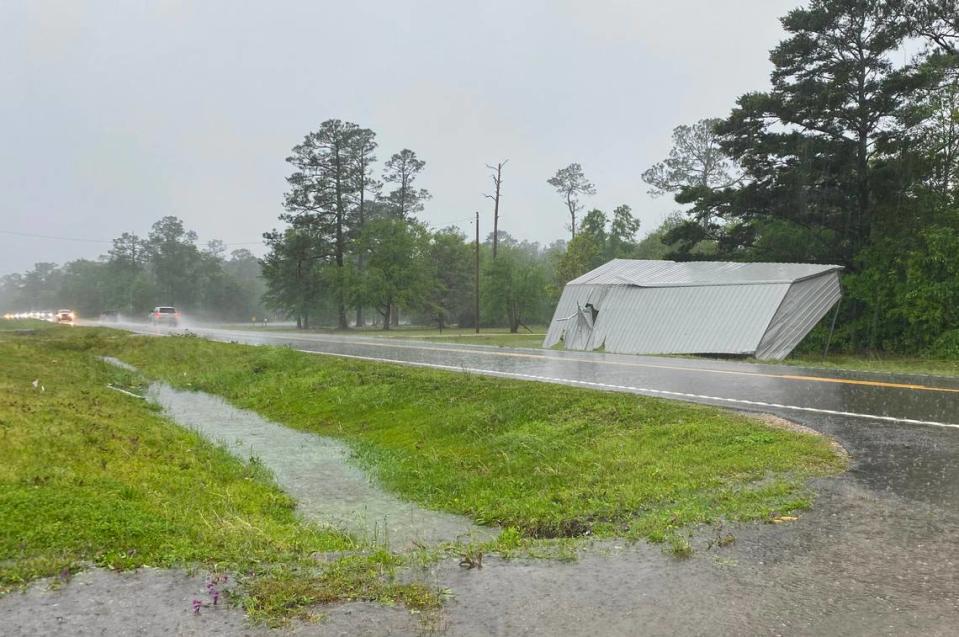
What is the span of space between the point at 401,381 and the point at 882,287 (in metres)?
17.8

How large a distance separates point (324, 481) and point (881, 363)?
17.2m

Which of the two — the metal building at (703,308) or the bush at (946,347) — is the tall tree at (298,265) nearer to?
the metal building at (703,308)

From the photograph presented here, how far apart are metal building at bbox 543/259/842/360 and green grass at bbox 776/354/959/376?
133cm

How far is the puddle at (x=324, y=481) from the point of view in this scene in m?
6.77

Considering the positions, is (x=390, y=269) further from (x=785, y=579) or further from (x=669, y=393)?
(x=785, y=579)

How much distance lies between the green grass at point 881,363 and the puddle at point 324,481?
1302cm

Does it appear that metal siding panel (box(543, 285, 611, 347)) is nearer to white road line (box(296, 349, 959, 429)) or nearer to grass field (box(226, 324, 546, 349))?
grass field (box(226, 324, 546, 349))

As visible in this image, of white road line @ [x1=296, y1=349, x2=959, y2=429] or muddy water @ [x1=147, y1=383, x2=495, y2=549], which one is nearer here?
muddy water @ [x1=147, y1=383, x2=495, y2=549]

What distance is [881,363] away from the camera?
66.0ft

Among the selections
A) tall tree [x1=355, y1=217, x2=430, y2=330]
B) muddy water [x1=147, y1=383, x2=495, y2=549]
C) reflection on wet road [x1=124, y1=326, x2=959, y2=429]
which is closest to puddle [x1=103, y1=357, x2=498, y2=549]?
muddy water [x1=147, y1=383, x2=495, y2=549]

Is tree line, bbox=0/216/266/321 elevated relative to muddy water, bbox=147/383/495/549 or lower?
elevated

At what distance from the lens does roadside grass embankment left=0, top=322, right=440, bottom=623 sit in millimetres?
4258

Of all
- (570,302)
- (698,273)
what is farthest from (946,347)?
(570,302)

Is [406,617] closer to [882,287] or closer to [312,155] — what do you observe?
[882,287]
